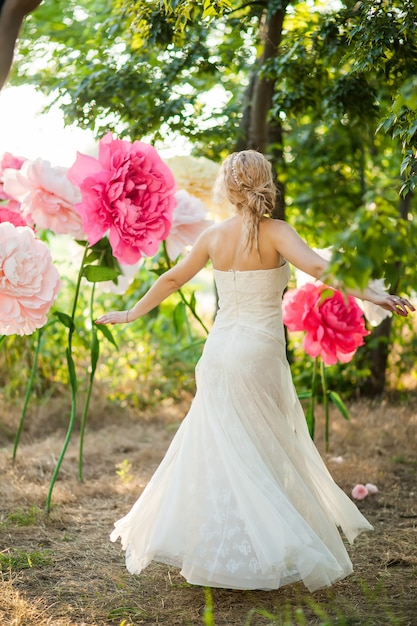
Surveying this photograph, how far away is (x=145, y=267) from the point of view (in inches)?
301

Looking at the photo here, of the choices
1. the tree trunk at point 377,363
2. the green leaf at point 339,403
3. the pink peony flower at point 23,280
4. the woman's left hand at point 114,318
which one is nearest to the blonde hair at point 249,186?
the woman's left hand at point 114,318

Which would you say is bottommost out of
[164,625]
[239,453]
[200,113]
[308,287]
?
[164,625]

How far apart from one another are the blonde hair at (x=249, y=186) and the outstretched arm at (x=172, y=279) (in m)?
0.23

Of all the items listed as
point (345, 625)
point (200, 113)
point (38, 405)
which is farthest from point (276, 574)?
point (38, 405)

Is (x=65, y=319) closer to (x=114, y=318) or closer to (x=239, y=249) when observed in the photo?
(x=114, y=318)

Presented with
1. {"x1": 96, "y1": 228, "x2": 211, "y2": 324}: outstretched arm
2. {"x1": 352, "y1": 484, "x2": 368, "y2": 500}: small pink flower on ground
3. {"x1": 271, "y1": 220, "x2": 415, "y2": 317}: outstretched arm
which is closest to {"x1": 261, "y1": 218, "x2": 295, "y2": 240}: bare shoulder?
{"x1": 271, "y1": 220, "x2": 415, "y2": 317}: outstretched arm

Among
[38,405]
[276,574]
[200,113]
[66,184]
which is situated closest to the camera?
[276,574]

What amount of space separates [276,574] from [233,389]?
29.6 inches

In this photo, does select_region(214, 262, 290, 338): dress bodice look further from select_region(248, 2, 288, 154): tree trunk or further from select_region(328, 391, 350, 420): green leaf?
select_region(248, 2, 288, 154): tree trunk

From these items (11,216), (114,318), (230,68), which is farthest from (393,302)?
(230,68)

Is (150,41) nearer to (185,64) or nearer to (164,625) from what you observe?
(185,64)

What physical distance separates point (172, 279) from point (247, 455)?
0.87 meters

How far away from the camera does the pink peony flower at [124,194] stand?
3.56 meters

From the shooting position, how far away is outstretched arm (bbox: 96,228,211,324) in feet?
10.9
